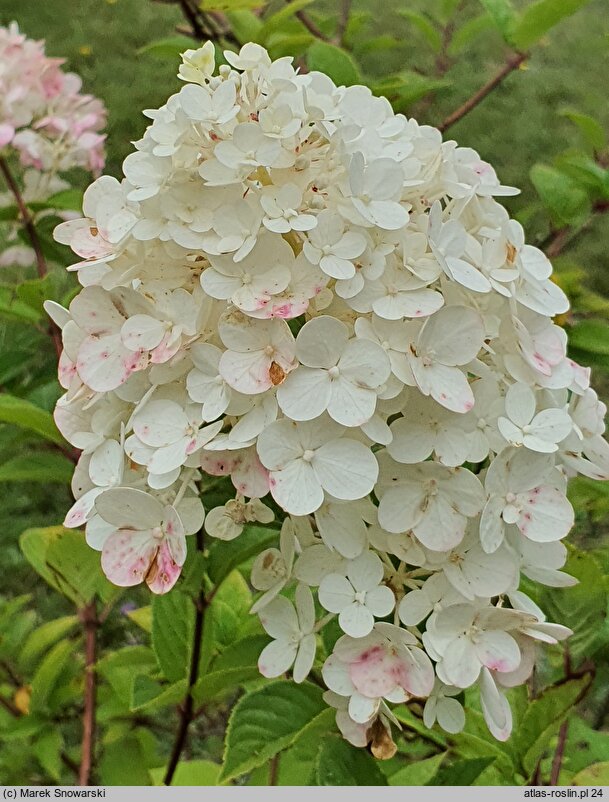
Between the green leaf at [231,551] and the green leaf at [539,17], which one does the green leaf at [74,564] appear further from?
the green leaf at [539,17]

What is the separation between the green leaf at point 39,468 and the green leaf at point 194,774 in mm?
394

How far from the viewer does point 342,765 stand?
23.4 inches

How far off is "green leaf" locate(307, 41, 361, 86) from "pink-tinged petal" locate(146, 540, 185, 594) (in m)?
0.56

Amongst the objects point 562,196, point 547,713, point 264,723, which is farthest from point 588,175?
point 264,723

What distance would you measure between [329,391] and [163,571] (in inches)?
6.4

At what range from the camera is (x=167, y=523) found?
20.3 inches

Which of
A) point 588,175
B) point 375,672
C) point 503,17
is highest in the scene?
point 503,17

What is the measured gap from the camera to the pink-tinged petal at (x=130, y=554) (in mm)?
521

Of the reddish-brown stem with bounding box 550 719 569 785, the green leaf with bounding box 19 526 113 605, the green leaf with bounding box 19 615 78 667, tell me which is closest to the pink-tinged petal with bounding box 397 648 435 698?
the reddish-brown stem with bounding box 550 719 569 785

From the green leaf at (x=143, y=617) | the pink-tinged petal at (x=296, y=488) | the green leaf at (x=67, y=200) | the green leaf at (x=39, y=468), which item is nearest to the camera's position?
the pink-tinged petal at (x=296, y=488)

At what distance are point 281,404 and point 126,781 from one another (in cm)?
65

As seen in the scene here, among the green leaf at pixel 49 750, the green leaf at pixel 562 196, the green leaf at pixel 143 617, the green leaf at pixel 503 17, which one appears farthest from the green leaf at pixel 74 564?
the green leaf at pixel 503 17

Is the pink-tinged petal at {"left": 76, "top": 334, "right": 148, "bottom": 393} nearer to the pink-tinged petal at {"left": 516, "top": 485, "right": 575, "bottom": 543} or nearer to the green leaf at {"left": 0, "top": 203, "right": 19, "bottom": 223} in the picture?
the pink-tinged petal at {"left": 516, "top": 485, "right": 575, "bottom": 543}

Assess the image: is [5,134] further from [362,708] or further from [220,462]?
[362,708]
